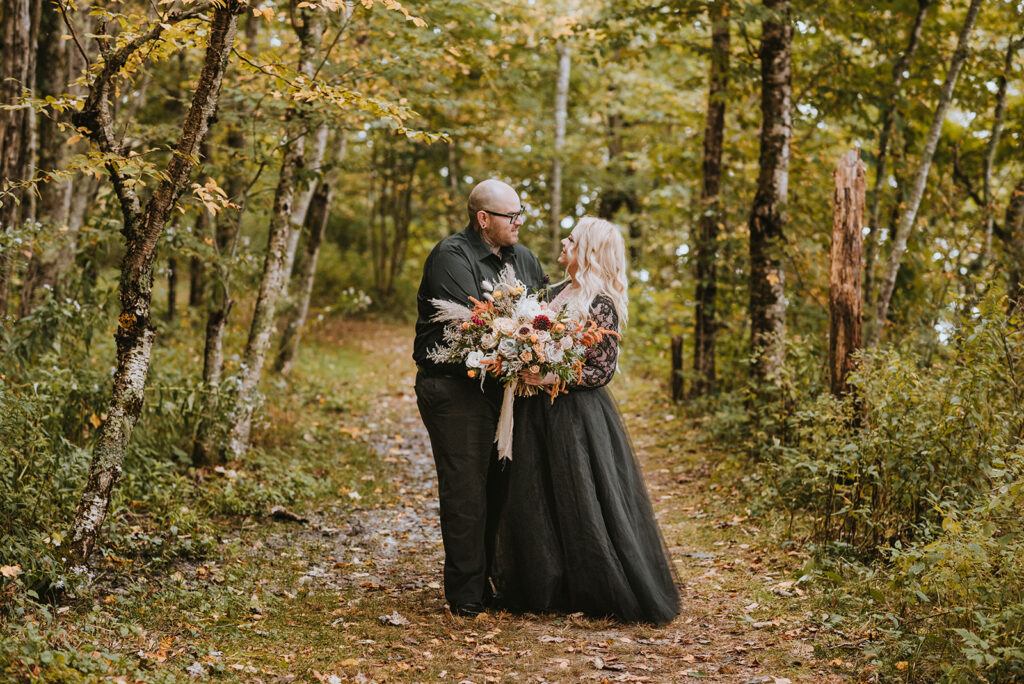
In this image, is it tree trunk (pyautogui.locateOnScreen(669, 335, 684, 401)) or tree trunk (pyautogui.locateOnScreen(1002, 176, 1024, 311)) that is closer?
tree trunk (pyautogui.locateOnScreen(1002, 176, 1024, 311))

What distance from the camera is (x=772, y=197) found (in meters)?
8.63

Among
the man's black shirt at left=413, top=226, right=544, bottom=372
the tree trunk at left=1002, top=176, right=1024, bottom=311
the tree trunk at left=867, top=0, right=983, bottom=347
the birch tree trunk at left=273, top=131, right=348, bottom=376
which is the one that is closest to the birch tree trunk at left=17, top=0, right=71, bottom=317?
the man's black shirt at left=413, top=226, right=544, bottom=372

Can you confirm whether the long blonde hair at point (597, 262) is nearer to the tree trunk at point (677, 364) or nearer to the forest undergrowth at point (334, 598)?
the forest undergrowth at point (334, 598)

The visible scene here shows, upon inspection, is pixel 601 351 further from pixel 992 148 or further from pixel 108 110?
pixel 992 148

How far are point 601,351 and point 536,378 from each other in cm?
53

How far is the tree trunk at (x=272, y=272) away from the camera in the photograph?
7.89m

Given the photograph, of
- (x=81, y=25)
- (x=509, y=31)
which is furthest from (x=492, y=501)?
(x=509, y=31)

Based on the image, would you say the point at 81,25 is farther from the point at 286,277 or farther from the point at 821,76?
the point at 821,76

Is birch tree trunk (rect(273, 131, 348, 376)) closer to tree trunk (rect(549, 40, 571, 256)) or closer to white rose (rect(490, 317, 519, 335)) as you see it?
tree trunk (rect(549, 40, 571, 256))

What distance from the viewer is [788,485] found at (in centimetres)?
684

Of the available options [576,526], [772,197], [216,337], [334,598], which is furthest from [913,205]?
[216,337]

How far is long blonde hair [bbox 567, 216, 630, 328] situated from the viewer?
5176mm

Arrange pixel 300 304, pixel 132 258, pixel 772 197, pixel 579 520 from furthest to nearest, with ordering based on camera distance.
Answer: pixel 300 304 → pixel 772 197 → pixel 579 520 → pixel 132 258

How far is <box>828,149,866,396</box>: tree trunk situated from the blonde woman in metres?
2.56
